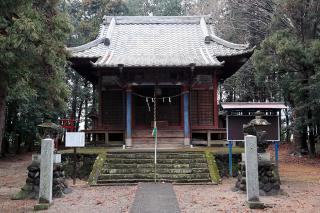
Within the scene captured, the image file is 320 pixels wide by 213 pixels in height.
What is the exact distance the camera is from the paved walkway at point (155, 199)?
7.88m

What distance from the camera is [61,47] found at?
10273mm

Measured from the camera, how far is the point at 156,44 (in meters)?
19.7

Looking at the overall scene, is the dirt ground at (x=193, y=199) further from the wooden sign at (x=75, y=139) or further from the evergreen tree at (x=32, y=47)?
the evergreen tree at (x=32, y=47)

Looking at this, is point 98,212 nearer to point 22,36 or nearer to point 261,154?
point 22,36

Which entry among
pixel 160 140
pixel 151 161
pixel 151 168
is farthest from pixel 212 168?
pixel 160 140

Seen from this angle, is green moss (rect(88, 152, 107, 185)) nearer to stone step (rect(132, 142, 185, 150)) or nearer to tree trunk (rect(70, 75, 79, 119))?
stone step (rect(132, 142, 185, 150))

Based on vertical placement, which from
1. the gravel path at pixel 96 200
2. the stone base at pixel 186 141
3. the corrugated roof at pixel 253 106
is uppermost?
the corrugated roof at pixel 253 106

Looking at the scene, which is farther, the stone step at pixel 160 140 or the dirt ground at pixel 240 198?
the stone step at pixel 160 140

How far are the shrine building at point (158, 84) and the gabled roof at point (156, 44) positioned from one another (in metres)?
0.05

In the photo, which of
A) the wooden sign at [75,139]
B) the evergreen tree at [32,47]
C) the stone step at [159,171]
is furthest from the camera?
the stone step at [159,171]

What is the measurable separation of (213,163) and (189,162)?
897mm

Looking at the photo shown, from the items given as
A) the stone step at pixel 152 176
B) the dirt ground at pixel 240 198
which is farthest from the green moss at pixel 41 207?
the stone step at pixel 152 176

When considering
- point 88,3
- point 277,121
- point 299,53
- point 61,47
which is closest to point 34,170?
point 61,47

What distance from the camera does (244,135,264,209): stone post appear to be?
8.28 metres
